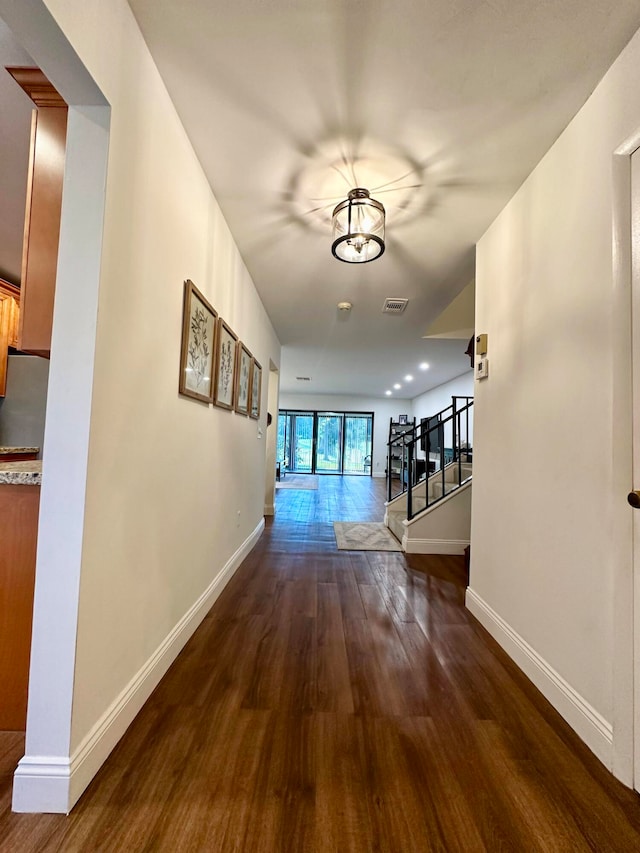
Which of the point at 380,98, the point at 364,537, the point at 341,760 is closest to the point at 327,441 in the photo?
the point at 364,537

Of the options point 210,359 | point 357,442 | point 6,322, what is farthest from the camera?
point 357,442

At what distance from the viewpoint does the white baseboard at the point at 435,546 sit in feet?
12.2

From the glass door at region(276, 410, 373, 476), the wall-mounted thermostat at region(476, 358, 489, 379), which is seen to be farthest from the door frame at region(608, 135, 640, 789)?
the glass door at region(276, 410, 373, 476)

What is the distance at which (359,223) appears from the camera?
2.00 m

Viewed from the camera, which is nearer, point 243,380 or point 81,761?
point 81,761

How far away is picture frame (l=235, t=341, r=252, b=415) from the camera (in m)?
2.86

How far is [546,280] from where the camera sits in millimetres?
1688

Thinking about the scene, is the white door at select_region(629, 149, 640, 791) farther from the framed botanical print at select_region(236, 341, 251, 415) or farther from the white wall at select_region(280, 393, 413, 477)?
the white wall at select_region(280, 393, 413, 477)

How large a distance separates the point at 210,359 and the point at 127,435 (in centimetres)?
99

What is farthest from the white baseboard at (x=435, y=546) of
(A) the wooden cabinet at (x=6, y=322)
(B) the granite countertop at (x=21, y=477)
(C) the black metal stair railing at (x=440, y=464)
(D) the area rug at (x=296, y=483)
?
(D) the area rug at (x=296, y=483)

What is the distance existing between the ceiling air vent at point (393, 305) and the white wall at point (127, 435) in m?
1.96

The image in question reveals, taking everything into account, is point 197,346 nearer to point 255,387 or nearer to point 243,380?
point 243,380

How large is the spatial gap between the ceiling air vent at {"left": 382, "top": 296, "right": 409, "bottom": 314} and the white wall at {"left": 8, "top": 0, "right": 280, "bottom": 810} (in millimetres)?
1964

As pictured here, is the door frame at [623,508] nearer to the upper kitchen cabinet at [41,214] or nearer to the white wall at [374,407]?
the upper kitchen cabinet at [41,214]
